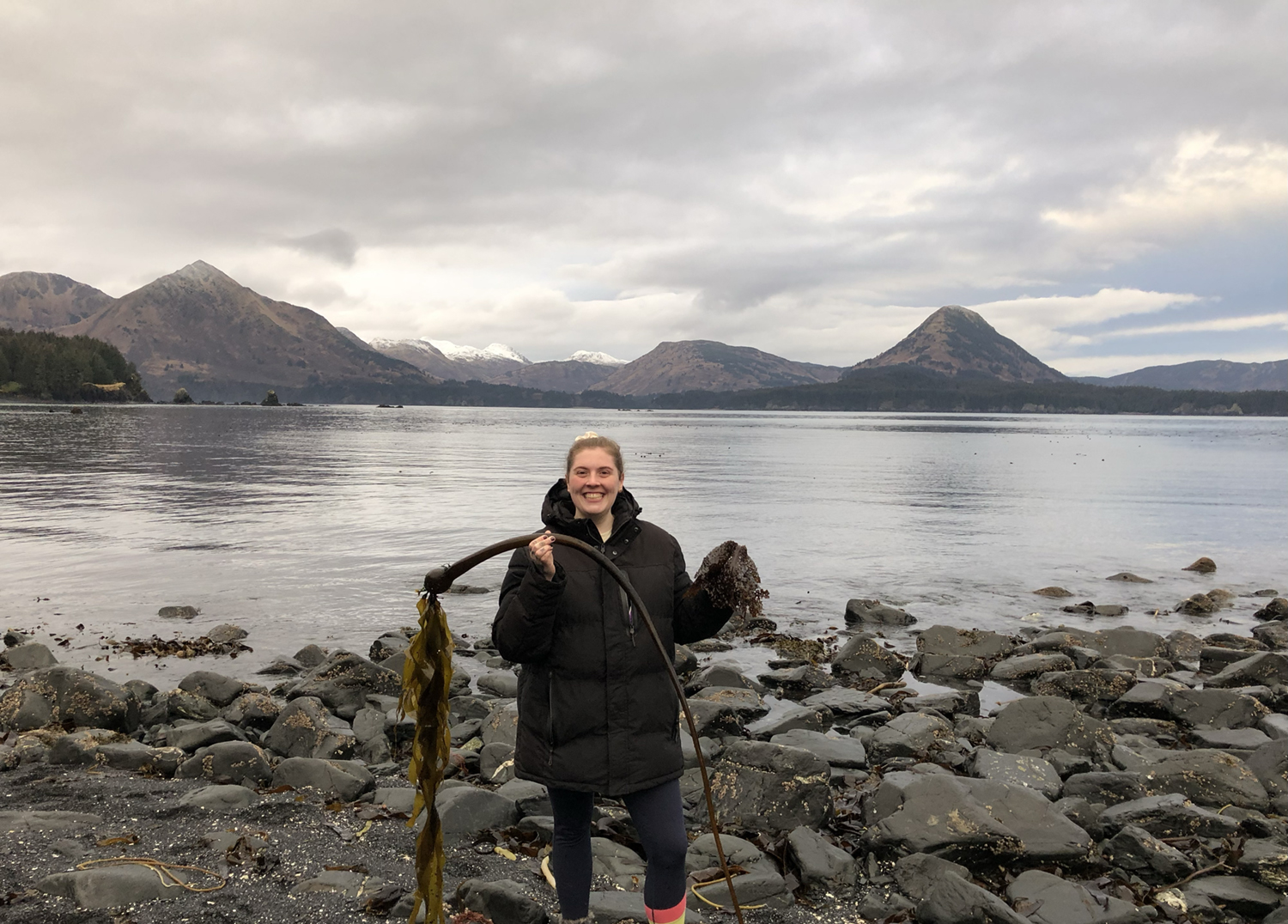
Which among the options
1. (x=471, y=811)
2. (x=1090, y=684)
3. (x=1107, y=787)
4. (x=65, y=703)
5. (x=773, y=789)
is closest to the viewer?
(x=471, y=811)

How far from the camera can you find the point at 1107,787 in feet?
26.8

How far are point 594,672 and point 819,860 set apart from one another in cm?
360

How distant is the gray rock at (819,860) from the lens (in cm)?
648

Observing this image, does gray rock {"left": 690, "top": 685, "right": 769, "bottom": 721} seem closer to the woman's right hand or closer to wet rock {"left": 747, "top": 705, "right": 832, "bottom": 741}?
wet rock {"left": 747, "top": 705, "right": 832, "bottom": 741}

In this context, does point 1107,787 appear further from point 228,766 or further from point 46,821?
point 46,821

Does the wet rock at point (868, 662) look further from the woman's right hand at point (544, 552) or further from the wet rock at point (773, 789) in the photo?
the woman's right hand at point (544, 552)

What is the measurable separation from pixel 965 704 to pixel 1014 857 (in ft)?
17.4

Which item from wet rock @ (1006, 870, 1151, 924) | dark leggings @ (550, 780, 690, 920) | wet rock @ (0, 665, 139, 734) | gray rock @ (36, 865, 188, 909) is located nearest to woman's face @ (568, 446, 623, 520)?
dark leggings @ (550, 780, 690, 920)

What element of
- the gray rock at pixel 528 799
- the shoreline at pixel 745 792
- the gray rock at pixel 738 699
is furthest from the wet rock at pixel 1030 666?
the gray rock at pixel 528 799

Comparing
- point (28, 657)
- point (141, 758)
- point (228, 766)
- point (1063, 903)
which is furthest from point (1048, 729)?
point (28, 657)

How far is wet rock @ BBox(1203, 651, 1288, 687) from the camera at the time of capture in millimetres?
12594

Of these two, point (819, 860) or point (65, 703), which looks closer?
point (819, 860)

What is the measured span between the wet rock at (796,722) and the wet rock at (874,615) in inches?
260

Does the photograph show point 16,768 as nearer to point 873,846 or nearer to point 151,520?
point 873,846
